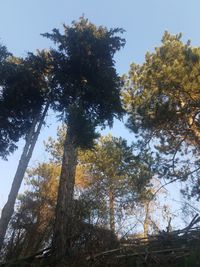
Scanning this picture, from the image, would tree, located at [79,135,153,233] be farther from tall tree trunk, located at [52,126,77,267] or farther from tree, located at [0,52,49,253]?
tall tree trunk, located at [52,126,77,267]

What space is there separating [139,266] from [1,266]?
9.31 feet

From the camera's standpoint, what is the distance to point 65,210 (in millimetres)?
10570

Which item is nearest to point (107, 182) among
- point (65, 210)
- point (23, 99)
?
point (23, 99)

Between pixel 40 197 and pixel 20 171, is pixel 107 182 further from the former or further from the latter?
pixel 20 171

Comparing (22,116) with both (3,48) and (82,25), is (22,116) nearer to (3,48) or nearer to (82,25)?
(3,48)

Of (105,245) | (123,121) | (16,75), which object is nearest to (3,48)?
(16,75)

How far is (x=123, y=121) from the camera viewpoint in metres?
16.3

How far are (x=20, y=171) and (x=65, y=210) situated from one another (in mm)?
4716

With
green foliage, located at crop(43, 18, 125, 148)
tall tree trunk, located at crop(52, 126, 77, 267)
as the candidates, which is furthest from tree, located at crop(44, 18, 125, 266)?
tall tree trunk, located at crop(52, 126, 77, 267)

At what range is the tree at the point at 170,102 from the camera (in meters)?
14.8

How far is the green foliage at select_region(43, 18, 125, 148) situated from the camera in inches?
614

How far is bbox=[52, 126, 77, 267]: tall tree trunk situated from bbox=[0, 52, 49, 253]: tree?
3.30 metres

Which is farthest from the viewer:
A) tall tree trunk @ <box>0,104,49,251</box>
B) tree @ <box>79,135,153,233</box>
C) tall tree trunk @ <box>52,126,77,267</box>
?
tree @ <box>79,135,153,233</box>

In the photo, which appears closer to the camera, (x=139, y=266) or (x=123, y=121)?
(x=139, y=266)
